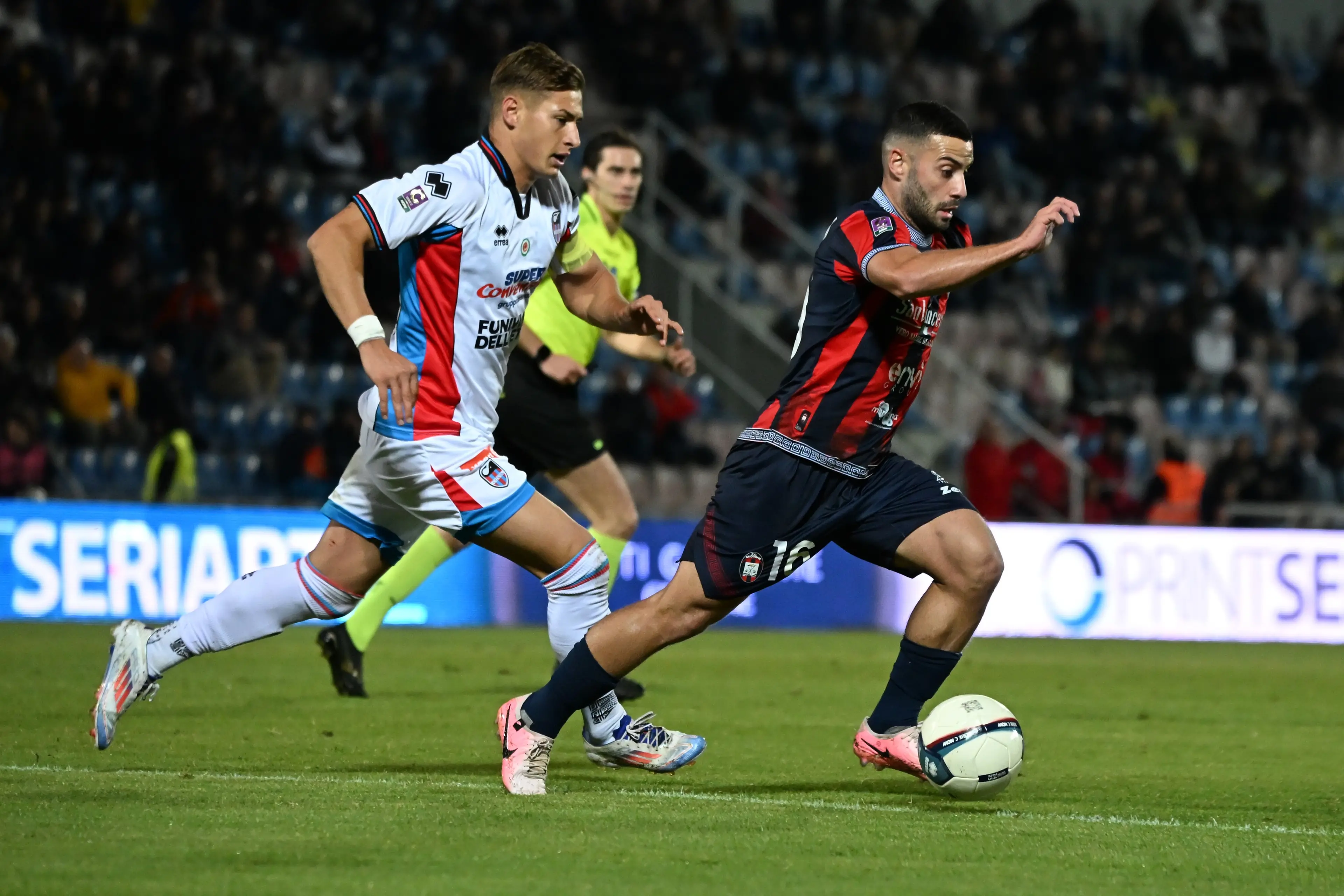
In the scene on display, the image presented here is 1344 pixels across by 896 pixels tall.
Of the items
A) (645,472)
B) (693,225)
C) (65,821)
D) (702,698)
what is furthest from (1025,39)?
(65,821)

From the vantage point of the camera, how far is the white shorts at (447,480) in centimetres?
584

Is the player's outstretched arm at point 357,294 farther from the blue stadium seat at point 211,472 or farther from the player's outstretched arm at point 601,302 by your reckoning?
the blue stadium seat at point 211,472

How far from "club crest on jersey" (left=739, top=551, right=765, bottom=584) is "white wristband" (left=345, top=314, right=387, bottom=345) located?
4.18 feet

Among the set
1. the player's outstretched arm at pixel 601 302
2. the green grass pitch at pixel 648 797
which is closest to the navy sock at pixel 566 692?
the green grass pitch at pixel 648 797

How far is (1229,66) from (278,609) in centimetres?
1940

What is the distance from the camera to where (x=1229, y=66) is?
22.9 meters

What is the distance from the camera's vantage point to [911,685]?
5898 mm

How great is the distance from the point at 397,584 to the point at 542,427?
1.02 m

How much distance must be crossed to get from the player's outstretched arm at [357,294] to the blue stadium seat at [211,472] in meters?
9.98

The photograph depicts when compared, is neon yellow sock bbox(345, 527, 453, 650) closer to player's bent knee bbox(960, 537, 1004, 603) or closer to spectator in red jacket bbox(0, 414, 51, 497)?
player's bent knee bbox(960, 537, 1004, 603)

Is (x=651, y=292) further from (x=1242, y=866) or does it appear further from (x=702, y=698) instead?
(x=1242, y=866)

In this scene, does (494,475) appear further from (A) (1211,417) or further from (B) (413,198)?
(A) (1211,417)

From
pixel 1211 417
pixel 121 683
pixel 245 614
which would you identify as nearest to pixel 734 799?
pixel 245 614

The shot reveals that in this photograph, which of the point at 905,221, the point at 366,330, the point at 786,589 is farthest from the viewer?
the point at 786,589
